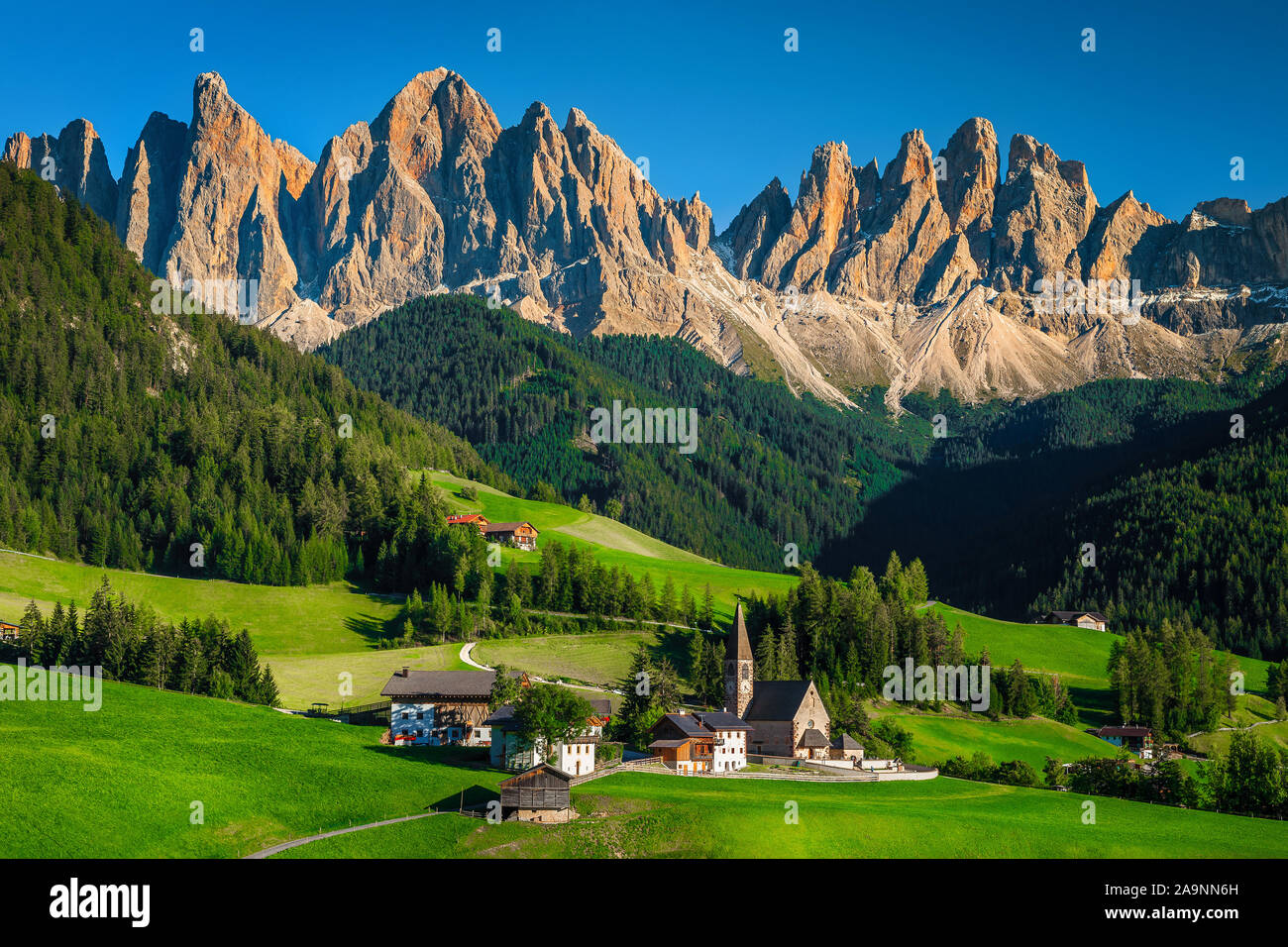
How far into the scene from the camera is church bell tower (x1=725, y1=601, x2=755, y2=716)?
373 ft

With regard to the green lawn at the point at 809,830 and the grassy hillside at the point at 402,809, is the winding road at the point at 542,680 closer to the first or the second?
the grassy hillside at the point at 402,809

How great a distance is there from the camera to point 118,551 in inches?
5984

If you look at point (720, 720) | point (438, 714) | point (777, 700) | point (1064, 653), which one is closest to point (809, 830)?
point (720, 720)

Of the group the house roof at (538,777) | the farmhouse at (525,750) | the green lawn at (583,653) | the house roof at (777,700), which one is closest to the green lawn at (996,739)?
the house roof at (777,700)

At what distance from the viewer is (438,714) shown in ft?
336

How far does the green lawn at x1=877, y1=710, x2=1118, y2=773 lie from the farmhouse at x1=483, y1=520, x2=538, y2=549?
73346 mm

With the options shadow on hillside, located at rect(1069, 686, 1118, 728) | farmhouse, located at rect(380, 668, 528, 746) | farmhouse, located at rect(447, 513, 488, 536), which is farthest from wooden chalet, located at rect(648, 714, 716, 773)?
farmhouse, located at rect(447, 513, 488, 536)

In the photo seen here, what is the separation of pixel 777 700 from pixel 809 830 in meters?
39.8

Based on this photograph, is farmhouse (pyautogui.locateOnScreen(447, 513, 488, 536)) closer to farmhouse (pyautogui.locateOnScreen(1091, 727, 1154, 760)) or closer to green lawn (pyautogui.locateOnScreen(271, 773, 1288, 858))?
farmhouse (pyautogui.locateOnScreen(1091, 727, 1154, 760))

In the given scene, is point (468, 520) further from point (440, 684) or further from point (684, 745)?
point (684, 745)
